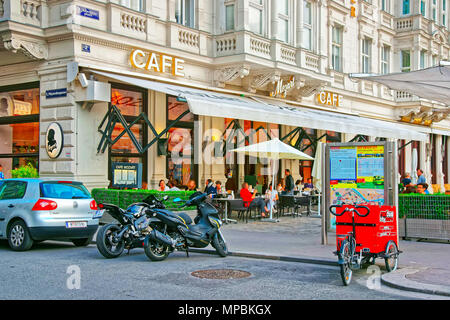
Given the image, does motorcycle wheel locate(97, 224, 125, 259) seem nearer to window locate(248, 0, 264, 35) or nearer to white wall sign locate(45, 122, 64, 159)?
white wall sign locate(45, 122, 64, 159)

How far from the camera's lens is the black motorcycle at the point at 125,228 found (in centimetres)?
1015

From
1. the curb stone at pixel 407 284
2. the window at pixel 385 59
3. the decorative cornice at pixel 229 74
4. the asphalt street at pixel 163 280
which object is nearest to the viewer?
the asphalt street at pixel 163 280

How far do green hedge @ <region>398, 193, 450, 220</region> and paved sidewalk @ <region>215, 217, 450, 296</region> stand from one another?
0.64 metres

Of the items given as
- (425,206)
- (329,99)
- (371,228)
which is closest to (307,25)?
(329,99)

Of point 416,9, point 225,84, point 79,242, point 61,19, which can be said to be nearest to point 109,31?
point 61,19

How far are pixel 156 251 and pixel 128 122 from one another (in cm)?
846

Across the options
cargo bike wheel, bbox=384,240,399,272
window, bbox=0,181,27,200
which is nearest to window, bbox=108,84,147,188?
window, bbox=0,181,27,200

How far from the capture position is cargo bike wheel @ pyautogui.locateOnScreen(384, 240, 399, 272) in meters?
8.85

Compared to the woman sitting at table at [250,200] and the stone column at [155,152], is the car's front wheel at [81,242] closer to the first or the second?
the stone column at [155,152]

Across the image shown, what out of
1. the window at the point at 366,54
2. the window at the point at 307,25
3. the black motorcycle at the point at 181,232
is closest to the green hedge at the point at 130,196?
the black motorcycle at the point at 181,232

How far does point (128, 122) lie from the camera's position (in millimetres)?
17672

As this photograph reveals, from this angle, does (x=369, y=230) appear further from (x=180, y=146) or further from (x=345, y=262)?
(x=180, y=146)

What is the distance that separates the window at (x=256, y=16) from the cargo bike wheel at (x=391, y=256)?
13.2 meters

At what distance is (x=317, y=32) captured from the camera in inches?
972
